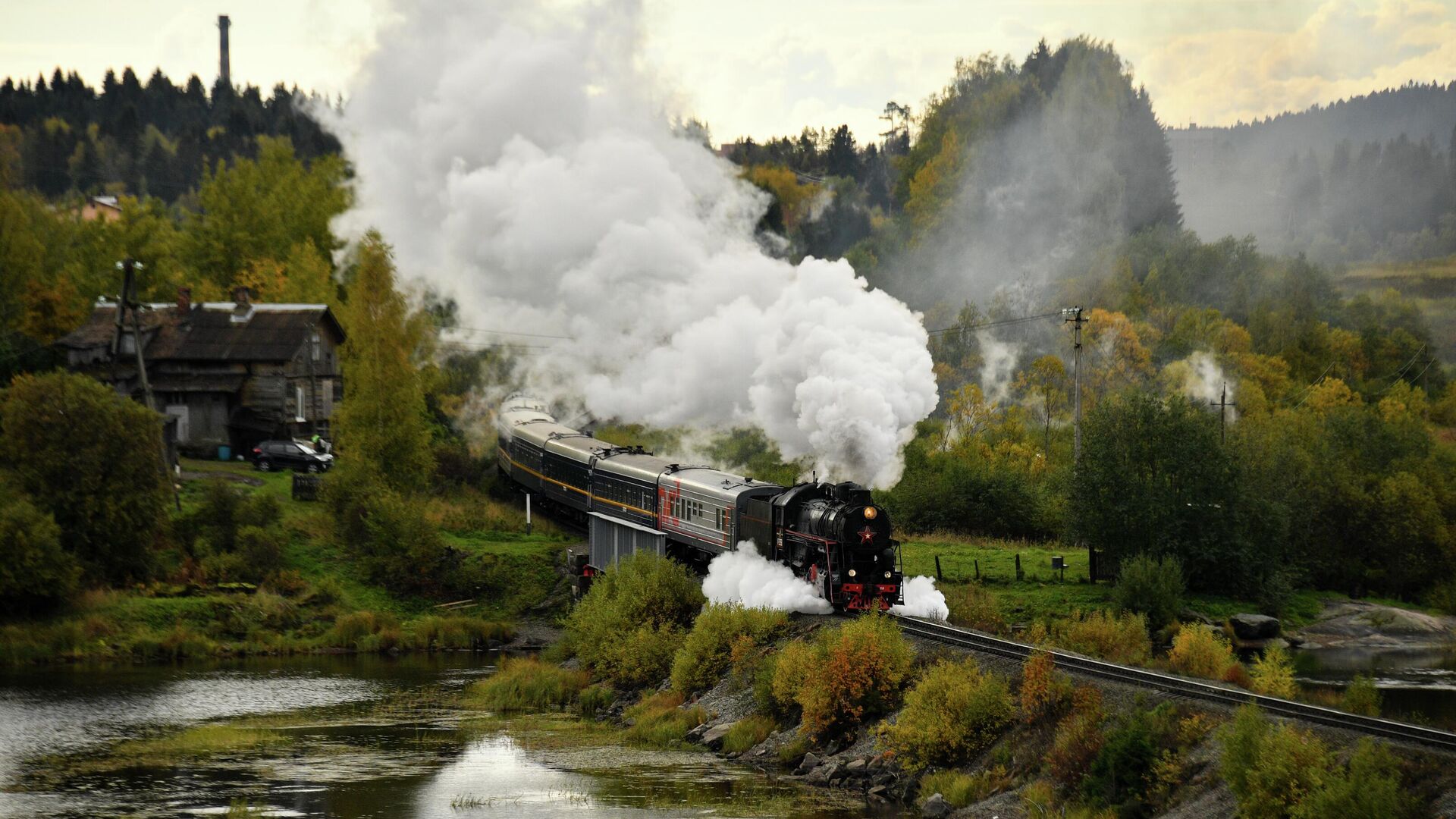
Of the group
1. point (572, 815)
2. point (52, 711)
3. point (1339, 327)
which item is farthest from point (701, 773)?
point (1339, 327)

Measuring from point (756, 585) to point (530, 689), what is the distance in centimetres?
789

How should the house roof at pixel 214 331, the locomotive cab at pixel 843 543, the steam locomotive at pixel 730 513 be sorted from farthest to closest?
1. the house roof at pixel 214 331
2. the steam locomotive at pixel 730 513
3. the locomotive cab at pixel 843 543

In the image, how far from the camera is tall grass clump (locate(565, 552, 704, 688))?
130ft

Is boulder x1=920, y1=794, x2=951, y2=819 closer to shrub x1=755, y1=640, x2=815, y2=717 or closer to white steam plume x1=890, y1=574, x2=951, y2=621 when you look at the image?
shrub x1=755, y1=640, x2=815, y2=717

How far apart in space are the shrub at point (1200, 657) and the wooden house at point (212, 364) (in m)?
48.8

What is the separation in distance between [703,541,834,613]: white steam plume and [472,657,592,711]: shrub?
16.1ft

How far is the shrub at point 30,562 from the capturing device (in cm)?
4691

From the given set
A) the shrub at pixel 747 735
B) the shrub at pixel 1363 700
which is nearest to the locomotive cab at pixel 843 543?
the shrub at pixel 747 735

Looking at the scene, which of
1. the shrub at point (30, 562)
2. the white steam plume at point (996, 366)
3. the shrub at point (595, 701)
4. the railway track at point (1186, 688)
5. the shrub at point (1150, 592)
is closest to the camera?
the railway track at point (1186, 688)

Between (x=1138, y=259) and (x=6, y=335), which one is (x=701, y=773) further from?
(x=1138, y=259)

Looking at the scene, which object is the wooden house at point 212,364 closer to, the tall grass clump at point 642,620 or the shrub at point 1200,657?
the tall grass clump at point 642,620

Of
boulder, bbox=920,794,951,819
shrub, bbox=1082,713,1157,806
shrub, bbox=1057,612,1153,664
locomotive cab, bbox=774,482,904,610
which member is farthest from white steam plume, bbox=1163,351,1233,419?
shrub, bbox=1082,713,1157,806

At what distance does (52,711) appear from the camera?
37438mm

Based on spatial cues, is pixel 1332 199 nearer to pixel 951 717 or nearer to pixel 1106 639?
pixel 1106 639
